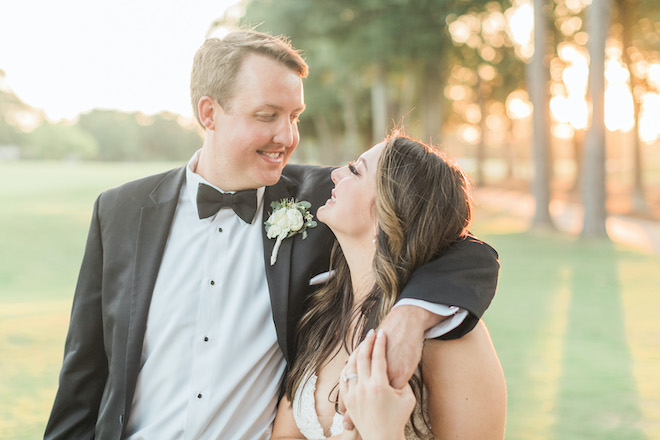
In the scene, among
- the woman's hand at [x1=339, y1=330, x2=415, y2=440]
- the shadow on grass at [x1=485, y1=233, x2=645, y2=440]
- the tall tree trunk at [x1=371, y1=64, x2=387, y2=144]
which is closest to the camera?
the woman's hand at [x1=339, y1=330, x2=415, y2=440]

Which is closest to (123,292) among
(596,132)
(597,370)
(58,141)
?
(597,370)

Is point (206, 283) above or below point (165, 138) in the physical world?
above

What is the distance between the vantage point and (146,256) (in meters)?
3.00

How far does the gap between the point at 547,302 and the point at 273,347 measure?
811 cm

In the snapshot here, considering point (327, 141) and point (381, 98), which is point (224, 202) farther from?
point (327, 141)

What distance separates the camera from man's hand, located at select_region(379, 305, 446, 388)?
2100 mm

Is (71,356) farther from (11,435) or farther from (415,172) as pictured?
(11,435)

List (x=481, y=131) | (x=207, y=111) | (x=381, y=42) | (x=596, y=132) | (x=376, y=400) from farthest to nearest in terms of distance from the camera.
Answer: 1. (x=481, y=131)
2. (x=381, y=42)
3. (x=596, y=132)
4. (x=207, y=111)
5. (x=376, y=400)

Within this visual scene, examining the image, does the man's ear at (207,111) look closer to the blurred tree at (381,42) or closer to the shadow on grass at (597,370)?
the shadow on grass at (597,370)

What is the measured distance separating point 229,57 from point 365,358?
Answer: 1.70 meters

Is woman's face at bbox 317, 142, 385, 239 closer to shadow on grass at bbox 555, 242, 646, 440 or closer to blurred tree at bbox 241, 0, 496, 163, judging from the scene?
shadow on grass at bbox 555, 242, 646, 440

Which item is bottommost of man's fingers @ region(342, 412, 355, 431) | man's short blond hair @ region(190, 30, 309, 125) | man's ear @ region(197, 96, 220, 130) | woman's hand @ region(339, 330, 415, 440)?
man's fingers @ region(342, 412, 355, 431)

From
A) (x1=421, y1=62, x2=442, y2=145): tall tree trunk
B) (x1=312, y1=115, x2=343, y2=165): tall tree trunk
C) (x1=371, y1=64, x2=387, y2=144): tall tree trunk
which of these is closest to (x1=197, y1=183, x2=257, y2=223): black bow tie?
(x1=371, y1=64, x2=387, y2=144): tall tree trunk

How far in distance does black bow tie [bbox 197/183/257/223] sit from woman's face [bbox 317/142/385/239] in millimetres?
535
